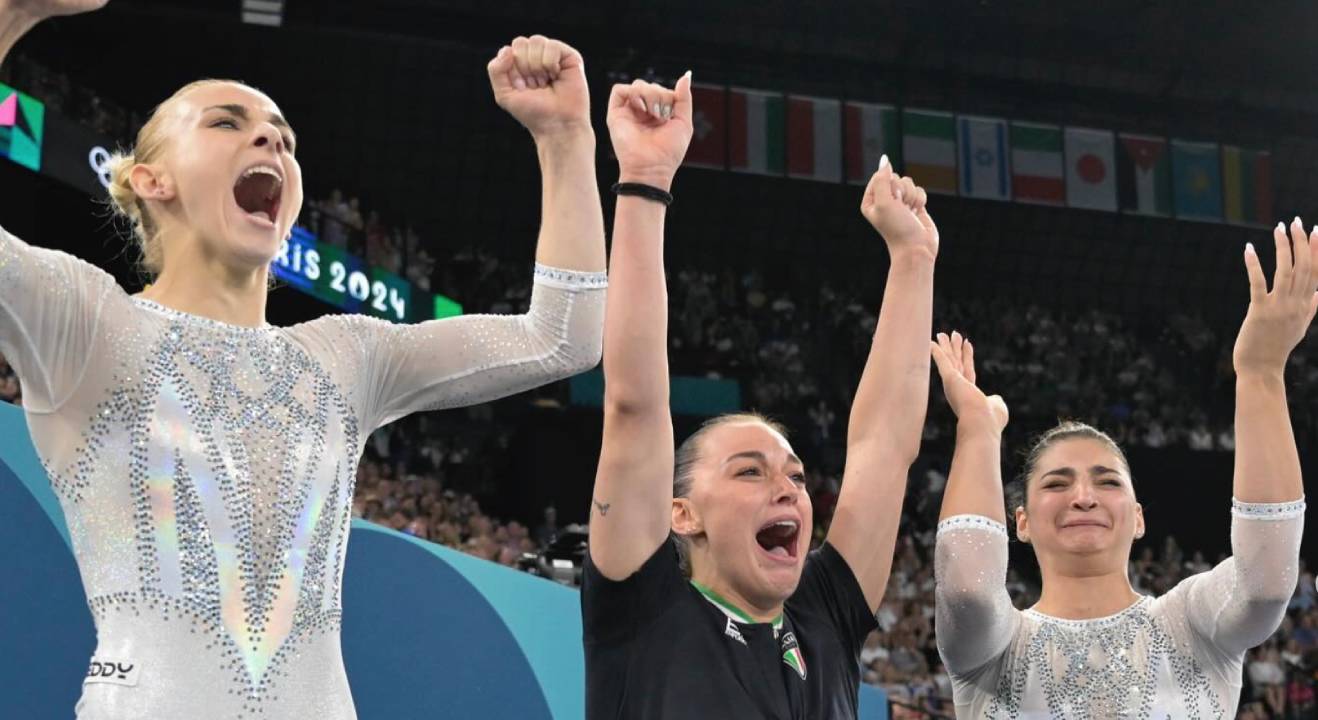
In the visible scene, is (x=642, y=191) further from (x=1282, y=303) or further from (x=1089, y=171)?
(x=1089, y=171)

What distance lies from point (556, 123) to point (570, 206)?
0.12m

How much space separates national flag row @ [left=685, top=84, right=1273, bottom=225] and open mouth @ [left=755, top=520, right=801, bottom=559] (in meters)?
13.0

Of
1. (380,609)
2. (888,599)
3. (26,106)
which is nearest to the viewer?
(380,609)

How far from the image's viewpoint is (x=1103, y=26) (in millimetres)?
16188

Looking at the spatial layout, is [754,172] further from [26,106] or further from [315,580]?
[315,580]

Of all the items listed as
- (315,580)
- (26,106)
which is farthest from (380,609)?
(26,106)

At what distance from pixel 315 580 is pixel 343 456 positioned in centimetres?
17

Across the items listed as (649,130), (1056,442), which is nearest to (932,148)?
(1056,442)

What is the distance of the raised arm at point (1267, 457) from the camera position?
268 centimetres

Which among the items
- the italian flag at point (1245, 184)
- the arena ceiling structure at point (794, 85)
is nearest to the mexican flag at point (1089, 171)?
the arena ceiling structure at point (794, 85)

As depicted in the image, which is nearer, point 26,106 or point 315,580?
point 315,580

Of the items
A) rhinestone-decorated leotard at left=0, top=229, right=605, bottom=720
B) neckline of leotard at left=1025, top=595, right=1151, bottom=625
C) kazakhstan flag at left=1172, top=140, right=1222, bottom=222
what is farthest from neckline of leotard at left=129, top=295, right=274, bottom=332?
kazakhstan flag at left=1172, top=140, right=1222, bottom=222

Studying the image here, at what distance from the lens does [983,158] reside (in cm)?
1592

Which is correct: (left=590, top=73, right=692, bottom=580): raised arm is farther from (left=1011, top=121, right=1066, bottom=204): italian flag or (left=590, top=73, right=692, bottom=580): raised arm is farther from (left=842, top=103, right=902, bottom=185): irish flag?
(left=1011, top=121, right=1066, bottom=204): italian flag
